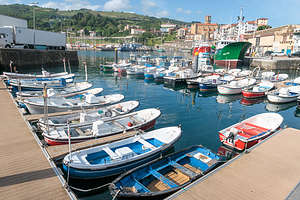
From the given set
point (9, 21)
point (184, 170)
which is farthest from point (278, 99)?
point (9, 21)

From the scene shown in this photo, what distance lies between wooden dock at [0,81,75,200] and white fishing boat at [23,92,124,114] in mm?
3917

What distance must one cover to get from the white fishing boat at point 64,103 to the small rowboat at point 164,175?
1058 cm

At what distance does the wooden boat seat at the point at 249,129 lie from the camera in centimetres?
1630

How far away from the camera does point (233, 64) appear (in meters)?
67.4

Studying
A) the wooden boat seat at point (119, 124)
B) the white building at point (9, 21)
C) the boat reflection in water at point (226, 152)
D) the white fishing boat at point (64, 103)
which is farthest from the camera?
the white building at point (9, 21)

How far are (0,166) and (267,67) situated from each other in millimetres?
76692

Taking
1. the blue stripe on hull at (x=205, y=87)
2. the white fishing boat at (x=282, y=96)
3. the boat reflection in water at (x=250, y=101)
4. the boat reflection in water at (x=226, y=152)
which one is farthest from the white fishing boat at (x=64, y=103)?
the white fishing boat at (x=282, y=96)

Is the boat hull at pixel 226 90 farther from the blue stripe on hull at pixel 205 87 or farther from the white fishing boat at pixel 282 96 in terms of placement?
the white fishing boat at pixel 282 96

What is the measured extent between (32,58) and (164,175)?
56083mm

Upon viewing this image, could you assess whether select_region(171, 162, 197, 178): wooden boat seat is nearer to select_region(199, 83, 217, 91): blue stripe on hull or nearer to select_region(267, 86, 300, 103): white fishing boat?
select_region(267, 86, 300, 103): white fishing boat

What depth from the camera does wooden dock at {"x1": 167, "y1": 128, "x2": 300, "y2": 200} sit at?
8.02m

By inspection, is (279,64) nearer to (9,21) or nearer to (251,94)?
(251,94)

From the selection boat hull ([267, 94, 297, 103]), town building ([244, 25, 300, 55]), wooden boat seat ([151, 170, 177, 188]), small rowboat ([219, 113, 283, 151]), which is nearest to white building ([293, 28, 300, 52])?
town building ([244, 25, 300, 55])

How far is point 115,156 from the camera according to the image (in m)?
11.1
